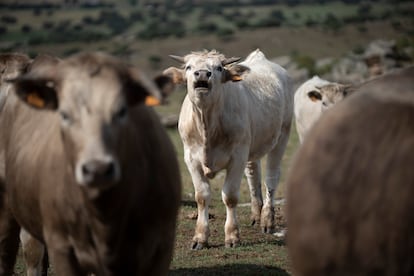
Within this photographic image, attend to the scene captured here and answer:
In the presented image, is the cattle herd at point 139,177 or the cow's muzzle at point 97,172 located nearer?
the cattle herd at point 139,177

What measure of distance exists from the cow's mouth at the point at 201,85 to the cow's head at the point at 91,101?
4.56m

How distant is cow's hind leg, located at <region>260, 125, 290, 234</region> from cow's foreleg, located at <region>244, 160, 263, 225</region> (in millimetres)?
183

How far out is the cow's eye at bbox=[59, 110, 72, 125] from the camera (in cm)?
495

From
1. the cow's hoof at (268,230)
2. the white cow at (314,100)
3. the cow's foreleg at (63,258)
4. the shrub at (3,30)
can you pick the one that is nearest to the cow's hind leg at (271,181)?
the cow's hoof at (268,230)

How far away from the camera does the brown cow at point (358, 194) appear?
4.33 m

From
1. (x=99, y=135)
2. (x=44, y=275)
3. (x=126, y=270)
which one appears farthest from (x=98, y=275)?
(x=44, y=275)

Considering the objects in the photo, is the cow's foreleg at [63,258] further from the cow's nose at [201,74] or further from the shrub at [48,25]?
the shrub at [48,25]

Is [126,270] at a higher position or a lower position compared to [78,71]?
lower

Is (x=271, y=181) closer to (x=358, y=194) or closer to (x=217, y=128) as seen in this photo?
(x=217, y=128)

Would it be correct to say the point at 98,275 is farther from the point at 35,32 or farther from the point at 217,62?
the point at 35,32

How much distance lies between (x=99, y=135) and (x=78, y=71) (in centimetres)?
59

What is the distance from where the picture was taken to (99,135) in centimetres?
475

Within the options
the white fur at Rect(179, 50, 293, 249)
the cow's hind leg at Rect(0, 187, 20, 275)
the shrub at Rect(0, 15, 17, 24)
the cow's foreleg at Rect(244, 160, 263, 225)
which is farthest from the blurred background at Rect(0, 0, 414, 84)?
the cow's hind leg at Rect(0, 187, 20, 275)

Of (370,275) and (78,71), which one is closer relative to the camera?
(370,275)
